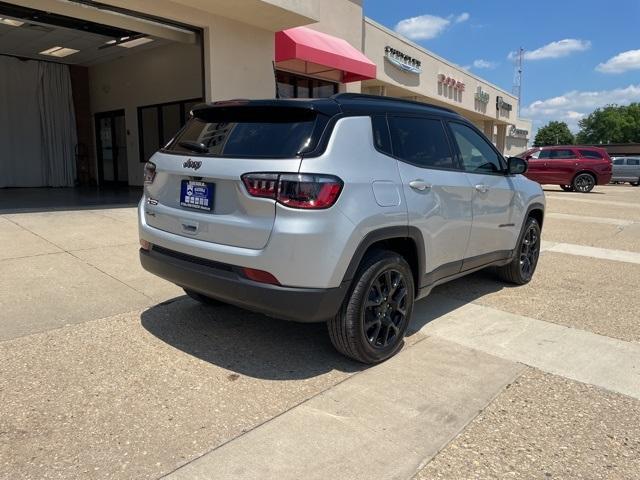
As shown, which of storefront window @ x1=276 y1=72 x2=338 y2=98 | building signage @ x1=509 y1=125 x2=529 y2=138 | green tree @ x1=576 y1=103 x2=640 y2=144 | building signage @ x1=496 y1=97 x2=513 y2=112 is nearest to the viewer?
storefront window @ x1=276 y1=72 x2=338 y2=98

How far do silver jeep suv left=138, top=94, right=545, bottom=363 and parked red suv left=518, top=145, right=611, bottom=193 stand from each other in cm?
1871

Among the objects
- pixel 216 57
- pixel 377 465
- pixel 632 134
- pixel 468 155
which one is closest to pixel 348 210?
pixel 377 465

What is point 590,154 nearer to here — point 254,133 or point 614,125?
point 254,133

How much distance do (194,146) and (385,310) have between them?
183 centimetres

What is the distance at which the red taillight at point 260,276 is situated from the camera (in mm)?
3088

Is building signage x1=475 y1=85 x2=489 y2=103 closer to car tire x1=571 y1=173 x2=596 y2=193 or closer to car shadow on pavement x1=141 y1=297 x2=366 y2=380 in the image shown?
car tire x1=571 y1=173 x2=596 y2=193

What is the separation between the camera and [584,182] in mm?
21000

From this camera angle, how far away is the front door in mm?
15578

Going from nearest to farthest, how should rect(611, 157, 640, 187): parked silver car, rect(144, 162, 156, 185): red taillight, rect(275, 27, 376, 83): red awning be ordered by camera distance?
1. rect(144, 162, 156, 185): red taillight
2. rect(275, 27, 376, 83): red awning
3. rect(611, 157, 640, 187): parked silver car

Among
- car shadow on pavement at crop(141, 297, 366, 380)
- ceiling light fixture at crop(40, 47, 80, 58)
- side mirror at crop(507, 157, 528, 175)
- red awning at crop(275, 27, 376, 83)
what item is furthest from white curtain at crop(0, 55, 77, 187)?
side mirror at crop(507, 157, 528, 175)

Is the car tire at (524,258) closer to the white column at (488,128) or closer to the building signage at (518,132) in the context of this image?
the white column at (488,128)

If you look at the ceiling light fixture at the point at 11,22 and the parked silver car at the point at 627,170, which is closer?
the ceiling light fixture at the point at 11,22

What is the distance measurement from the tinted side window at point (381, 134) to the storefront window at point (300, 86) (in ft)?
35.4

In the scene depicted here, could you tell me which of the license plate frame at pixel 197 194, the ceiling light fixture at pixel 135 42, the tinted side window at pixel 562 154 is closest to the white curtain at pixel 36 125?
the ceiling light fixture at pixel 135 42
